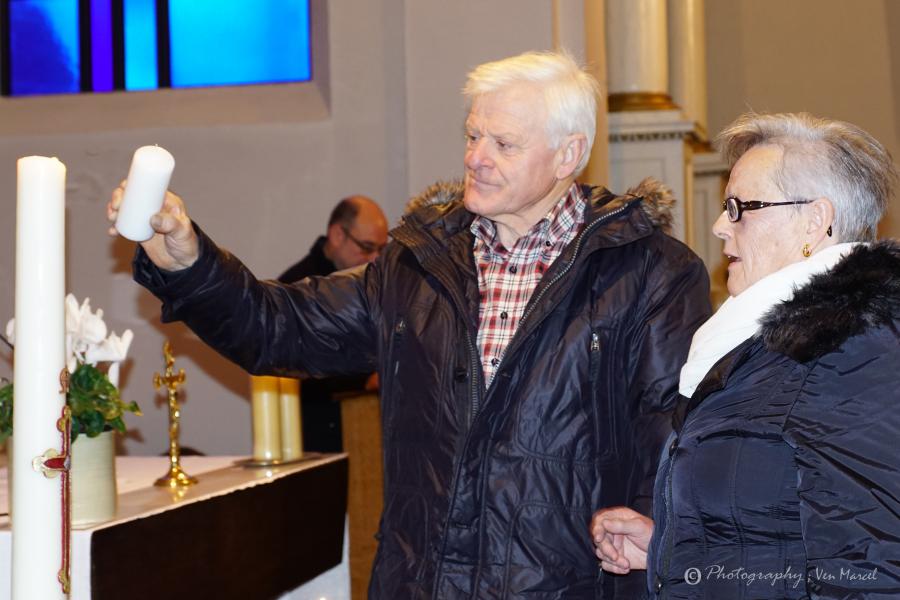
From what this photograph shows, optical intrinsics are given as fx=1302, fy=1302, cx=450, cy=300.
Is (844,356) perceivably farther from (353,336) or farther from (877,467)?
(353,336)

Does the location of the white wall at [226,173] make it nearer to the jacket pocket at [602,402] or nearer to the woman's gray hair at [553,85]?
the woman's gray hair at [553,85]

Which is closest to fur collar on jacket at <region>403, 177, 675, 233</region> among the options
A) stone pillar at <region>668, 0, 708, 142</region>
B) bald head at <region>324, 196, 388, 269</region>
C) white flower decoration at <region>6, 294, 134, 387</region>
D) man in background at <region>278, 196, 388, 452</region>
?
white flower decoration at <region>6, 294, 134, 387</region>

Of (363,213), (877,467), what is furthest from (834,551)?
(363,213)

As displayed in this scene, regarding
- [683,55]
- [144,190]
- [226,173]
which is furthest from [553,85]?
[683,55]

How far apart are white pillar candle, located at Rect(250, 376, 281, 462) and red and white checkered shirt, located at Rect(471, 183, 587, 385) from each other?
3.40ft

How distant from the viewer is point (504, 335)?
258 centimetres

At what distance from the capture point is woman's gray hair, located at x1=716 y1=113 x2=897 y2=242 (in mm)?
2047

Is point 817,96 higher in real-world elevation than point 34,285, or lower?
higher

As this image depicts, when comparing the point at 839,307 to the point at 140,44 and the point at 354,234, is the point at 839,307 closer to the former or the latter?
the point at 354,234

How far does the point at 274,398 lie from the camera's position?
11.8 ft

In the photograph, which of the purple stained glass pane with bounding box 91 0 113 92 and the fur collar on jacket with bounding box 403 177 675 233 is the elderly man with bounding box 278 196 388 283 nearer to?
the purple stained glass pane with bounding box 91 0 113 92

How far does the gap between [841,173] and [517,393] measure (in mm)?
759

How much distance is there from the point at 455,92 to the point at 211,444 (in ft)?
7.74

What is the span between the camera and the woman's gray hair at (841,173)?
6.72 feet
